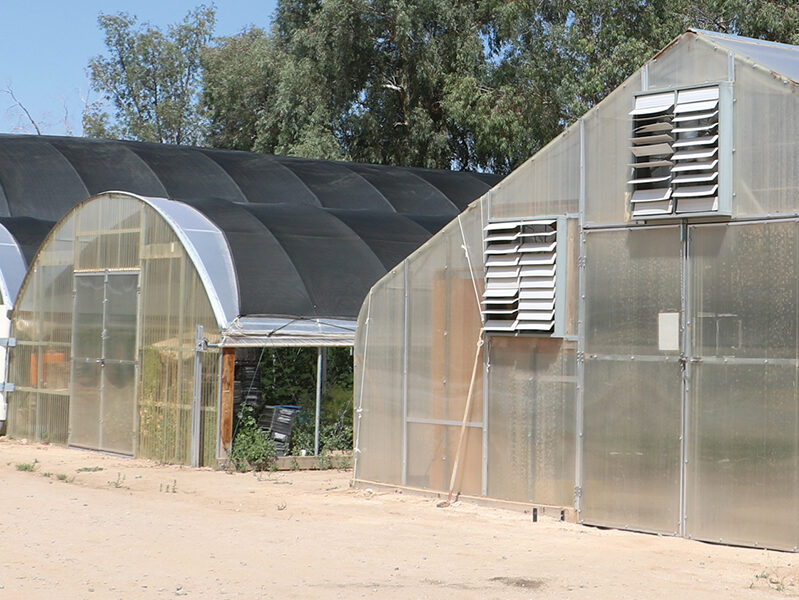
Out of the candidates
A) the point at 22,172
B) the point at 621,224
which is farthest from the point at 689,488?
the point at 22,172

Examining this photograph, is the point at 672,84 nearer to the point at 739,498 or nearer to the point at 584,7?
the point at 739,498

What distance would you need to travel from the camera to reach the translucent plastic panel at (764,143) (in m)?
11.5

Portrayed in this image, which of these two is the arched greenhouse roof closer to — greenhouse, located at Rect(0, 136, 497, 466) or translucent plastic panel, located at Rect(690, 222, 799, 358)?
greenhouse, located at Rect(0, 136, 497, 466)

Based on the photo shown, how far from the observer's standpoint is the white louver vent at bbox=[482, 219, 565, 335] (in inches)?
520

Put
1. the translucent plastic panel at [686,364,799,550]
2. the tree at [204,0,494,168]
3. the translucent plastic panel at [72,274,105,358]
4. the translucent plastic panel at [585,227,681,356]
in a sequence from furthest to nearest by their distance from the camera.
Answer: the tree at [204,0,494,168], the translucent plastic panel at [72,274,105,358], the translucent plastic panel at [585,227,681,356], the translucent plastic panel at [686,364,799,550]

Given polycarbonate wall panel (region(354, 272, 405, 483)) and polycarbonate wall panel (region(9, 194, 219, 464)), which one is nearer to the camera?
polycarbonate wall panel (region(354, 272, 405, 483))

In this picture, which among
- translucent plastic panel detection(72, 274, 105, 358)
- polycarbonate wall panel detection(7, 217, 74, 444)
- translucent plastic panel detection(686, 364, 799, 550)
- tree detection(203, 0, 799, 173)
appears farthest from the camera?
tree detection(203, 0, 799, 173)

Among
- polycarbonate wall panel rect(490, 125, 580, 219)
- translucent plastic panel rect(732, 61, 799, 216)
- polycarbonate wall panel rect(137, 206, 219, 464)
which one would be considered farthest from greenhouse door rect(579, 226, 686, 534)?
polycarbonate wall panel rect(137, 206, 219, 464)

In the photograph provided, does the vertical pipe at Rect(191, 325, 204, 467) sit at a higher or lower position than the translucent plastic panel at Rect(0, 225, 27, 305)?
lower

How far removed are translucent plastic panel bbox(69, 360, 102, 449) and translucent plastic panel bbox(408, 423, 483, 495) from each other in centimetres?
676

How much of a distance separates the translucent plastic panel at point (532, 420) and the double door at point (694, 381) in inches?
11.4

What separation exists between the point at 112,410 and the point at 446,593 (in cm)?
1091

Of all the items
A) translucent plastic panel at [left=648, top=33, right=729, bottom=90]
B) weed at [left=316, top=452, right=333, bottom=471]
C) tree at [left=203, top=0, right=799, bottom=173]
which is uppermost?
tree at [left=203, top=0, right=799, bottom=173]

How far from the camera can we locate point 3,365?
2150cm
